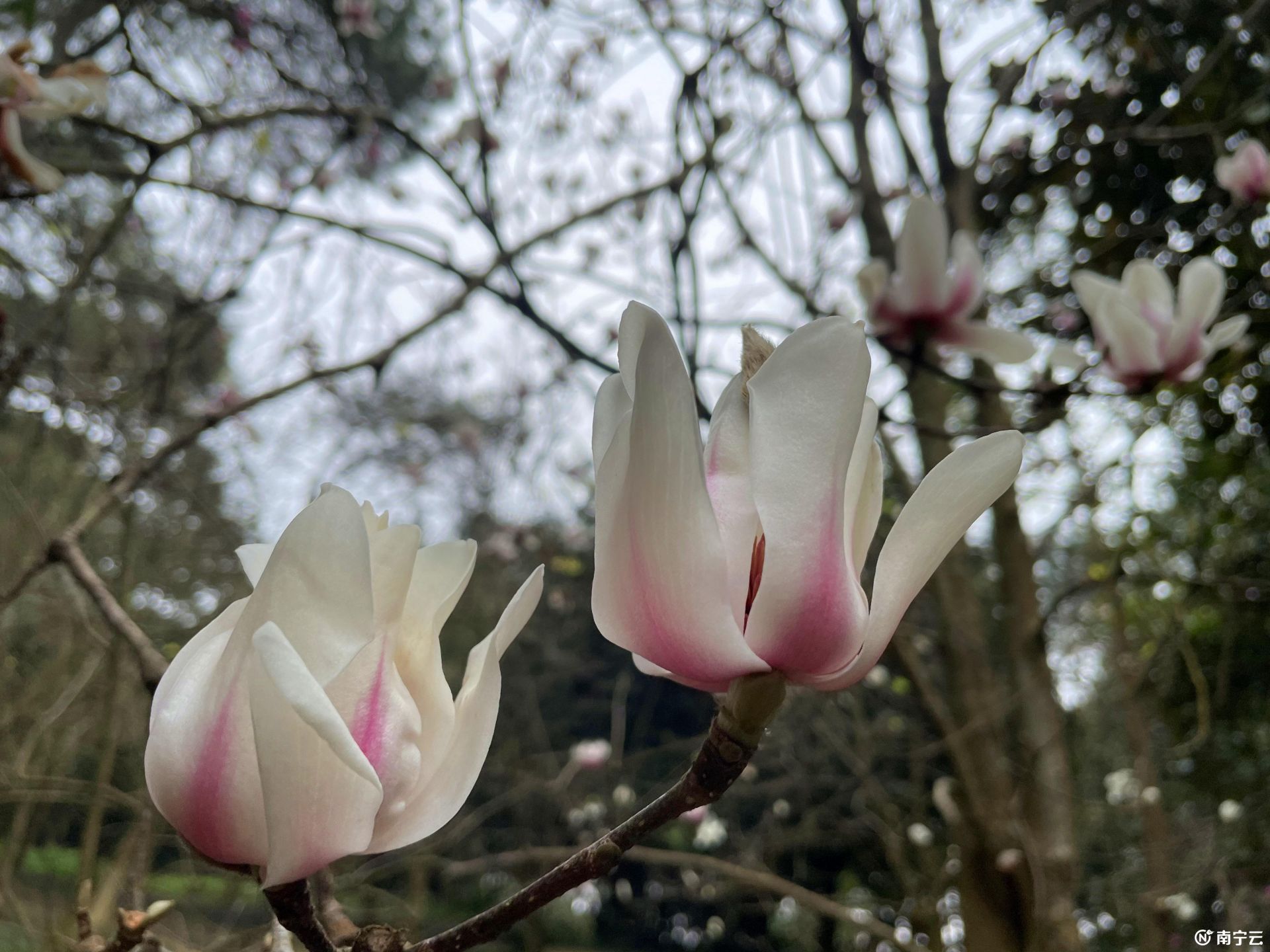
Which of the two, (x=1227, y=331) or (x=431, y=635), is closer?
(x=431, y=635)

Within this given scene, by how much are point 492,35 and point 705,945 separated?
4536mm

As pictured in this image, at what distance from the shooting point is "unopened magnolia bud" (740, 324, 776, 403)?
240mm

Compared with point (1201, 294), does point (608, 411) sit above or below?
below

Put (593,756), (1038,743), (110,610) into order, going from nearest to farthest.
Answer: (110,610) < (1038,743) < (593,756)

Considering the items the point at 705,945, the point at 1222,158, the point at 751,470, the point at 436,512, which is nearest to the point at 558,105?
the point at 1222,158

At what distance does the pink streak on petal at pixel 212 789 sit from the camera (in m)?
0.21

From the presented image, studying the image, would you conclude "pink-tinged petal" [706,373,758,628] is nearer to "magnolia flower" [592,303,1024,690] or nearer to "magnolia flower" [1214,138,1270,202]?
"magnolia flower" [592,303,1024,690]

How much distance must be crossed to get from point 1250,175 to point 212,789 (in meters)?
1.41

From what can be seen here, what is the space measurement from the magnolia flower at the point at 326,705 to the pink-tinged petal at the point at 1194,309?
834mm

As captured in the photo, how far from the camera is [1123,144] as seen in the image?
1.61 m

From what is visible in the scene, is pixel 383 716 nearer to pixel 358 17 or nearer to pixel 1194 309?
pixel 1194 309

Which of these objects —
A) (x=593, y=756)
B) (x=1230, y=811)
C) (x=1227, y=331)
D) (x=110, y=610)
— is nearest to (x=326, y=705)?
(x=110, y=610)

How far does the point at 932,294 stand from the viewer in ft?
2.76

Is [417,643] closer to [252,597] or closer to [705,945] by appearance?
[252,597]
